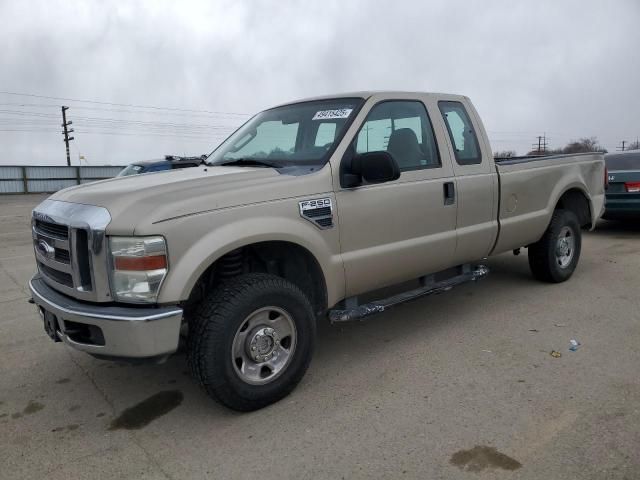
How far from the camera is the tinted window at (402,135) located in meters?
3.95

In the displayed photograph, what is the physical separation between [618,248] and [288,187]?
644 cm

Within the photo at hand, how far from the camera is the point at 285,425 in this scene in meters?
3.07

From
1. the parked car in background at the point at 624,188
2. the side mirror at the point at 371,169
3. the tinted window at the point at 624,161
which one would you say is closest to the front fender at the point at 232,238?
the side mirror at the point at 371,169

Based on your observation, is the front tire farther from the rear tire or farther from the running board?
the rear tire

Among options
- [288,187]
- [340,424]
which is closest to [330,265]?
[288,187]

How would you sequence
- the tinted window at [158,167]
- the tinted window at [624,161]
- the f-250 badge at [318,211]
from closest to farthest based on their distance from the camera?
the f-250 badge at [318,211]
the tinted window at [624,161]
the tinted window at [158,167]

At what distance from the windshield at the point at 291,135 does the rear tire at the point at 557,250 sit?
112 inches

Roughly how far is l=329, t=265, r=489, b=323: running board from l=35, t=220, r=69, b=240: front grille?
5.82 feet

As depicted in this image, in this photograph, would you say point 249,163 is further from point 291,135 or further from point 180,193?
point 180,193

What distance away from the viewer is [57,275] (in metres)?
3.24

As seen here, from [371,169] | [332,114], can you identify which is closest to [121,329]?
[371,169]

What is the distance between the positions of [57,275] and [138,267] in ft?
2.69

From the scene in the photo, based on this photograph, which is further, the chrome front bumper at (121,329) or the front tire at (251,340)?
the front tire at (251,340)

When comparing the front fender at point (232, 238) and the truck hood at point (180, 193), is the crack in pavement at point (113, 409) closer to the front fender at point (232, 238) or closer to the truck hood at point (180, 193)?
A: the front fender at point (232, 238)
